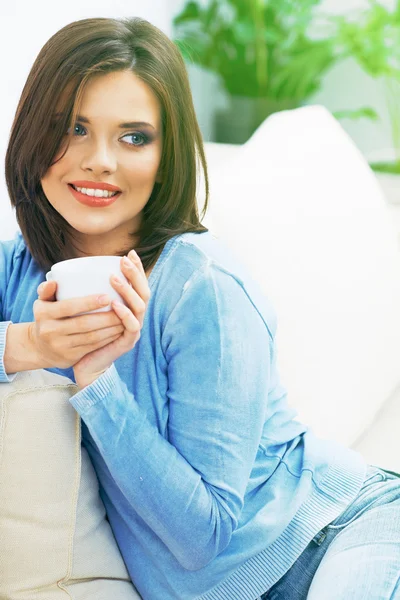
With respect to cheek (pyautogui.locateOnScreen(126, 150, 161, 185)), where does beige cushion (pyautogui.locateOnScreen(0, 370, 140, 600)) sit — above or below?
below

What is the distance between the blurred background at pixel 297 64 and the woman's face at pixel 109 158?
1.43m

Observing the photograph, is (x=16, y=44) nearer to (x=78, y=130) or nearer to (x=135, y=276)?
(x=78, y=130)

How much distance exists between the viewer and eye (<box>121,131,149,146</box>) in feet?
3.13

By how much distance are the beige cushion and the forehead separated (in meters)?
0.31

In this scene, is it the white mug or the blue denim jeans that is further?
the blue denim jeans

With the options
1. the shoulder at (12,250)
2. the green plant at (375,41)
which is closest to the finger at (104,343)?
the shoulder at (12,250)

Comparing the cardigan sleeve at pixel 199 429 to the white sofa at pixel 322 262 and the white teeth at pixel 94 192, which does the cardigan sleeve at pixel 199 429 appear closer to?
the white teeth at pixel 94 192

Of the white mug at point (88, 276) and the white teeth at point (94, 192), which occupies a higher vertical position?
the white teeth at point (94, 192)

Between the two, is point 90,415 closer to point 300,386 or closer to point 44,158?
point 44,158

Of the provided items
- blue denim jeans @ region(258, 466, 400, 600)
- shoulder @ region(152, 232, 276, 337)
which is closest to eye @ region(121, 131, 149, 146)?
shoulder @ region(152, 232, 276, 337)

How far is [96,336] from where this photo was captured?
818 millimetres

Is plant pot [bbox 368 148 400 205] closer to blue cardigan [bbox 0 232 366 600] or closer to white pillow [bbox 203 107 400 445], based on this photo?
white pillow [bbox 203 107 400 445]

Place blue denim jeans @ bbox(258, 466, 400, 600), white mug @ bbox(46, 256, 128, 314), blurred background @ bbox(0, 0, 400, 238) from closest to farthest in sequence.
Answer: white mug @ bbox(46, 256, 128, 314) < blue denim jeans @ bbox(258, 466, 400, 600) < blurred background @ bbox(0, 0, 400, 238)

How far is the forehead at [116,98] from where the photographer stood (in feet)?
3.02
